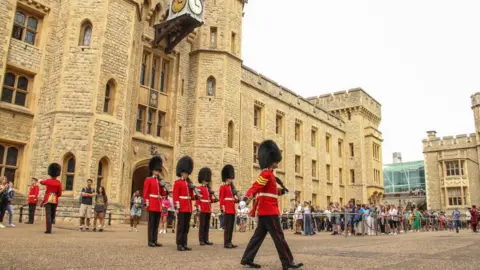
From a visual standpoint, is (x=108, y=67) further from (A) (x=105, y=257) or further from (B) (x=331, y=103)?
(B) (x=331, y=103)

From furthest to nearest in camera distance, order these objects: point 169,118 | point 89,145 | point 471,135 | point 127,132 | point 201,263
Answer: point 471,135 → point 169,118 → point 127,132 → point 89,145 → point 201,263

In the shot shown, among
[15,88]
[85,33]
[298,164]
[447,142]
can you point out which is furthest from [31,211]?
[447,142]

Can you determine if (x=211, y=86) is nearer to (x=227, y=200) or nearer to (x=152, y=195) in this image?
(x=227, y=200)

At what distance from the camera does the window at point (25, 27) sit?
Result: 51.7 feet

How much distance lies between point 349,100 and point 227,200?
103 feet

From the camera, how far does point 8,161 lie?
14.9m

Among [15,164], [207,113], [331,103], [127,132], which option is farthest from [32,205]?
[331,103]

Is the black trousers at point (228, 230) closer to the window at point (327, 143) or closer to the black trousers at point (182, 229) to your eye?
the black trousers at point (182, 229)

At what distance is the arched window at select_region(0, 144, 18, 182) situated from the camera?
1476cm

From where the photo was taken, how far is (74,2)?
16359 millimetres

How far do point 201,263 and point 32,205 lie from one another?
1010cm

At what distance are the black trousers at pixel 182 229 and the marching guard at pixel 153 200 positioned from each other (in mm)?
674

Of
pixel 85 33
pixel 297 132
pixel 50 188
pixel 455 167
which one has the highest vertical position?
pixel 85 33

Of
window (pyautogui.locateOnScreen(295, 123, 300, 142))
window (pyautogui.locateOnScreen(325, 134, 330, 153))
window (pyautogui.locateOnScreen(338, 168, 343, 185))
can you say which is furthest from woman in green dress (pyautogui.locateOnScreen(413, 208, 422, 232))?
window (pyautogui.locateOnScreen(338, 168, 343, 185))
